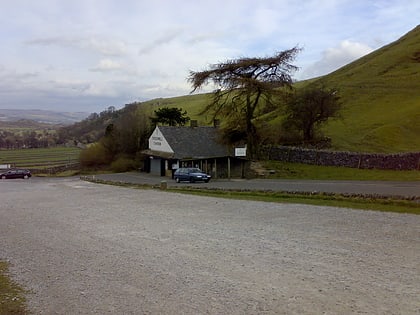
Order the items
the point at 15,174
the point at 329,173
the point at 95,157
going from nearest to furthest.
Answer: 1. the point at 329,173
2. the point at 15,174
3. the point at 95,157

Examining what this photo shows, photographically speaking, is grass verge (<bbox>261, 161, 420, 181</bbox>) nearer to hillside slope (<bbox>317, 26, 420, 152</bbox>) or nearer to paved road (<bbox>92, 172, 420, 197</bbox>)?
paved road (<bbox>92, 172, 420, 197</bbox>)

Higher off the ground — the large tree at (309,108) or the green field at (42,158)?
the large tree at (309,108)

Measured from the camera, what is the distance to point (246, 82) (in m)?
48.8

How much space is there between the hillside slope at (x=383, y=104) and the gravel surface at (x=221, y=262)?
3830 cm

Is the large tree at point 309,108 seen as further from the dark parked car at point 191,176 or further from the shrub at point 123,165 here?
the shrub at point 123,165

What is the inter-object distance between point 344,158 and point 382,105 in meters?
35.9

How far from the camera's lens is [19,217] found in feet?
68.3

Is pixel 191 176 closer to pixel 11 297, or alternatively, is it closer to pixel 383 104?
pixel 11 297

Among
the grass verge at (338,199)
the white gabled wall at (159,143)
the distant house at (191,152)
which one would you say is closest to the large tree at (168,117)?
the white gabled wall at (159,143)

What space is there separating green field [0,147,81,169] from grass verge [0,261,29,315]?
73.6 meters

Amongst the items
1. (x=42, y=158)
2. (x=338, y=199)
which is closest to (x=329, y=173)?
(x=338, y=199)

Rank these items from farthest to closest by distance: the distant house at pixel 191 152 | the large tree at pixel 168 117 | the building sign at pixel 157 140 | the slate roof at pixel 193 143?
the large tree at pixel 168 117 → the building sign at pixel 157 140 → the slate roof at pixel 193 143 → the distant house at pixel 191 152

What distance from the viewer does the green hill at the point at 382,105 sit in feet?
181

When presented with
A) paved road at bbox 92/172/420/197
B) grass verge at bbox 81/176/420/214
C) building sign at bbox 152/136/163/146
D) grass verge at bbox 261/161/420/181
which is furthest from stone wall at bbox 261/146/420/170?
grass verge at bbox 81/176/420/214
